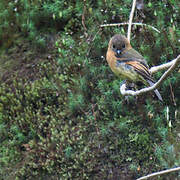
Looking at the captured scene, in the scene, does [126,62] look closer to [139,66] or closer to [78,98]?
[139,66]

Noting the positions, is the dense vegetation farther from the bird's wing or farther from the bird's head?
the bird's head

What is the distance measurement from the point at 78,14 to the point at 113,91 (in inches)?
76.6

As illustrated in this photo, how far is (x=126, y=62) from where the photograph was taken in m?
5.38

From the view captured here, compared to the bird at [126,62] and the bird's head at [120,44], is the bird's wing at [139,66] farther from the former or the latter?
the bird's head at [120,44]

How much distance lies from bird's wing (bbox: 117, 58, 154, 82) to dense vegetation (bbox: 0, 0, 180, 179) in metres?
0.57

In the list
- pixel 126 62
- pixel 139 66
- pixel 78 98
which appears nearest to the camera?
pixel 139 66

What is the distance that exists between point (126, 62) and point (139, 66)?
0.78ft

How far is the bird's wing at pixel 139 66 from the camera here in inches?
199

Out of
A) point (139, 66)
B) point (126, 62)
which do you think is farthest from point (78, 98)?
point (139, 66)

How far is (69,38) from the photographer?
23.4 ft

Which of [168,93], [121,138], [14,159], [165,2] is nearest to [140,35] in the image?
[165,2]

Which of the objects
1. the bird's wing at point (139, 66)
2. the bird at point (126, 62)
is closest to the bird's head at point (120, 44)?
the bird at point (126, 62)

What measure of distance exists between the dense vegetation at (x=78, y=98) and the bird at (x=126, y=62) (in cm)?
64

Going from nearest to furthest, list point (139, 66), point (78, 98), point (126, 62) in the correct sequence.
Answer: point (139, 66) < point (126, 62) < point (78, 98)
